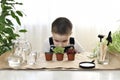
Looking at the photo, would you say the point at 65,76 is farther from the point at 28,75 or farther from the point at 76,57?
the point at 76,57

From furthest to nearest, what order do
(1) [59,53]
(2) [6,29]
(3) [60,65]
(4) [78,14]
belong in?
(4) [78,14] → (2) [6,29] → (1) [59,53] → (3) [60,65]

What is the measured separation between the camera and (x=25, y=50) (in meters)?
1.45

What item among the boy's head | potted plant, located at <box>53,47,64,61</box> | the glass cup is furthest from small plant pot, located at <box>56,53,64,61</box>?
the boy's head

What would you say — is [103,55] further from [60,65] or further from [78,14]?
[78,14]

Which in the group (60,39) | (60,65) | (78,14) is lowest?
(60,65)

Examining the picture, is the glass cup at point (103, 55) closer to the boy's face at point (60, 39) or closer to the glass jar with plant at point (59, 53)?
the glass jar with plant at point (59, 53)

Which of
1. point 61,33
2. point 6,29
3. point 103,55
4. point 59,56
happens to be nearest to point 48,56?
point 59,56

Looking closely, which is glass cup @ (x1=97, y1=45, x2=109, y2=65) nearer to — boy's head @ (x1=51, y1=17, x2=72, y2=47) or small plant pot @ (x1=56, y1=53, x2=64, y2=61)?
small plant pot @ (x1=56, y1=53, x2=64, y2=61)

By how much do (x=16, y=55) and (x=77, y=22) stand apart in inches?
64.9

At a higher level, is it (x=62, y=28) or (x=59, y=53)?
(x=62, y=28)

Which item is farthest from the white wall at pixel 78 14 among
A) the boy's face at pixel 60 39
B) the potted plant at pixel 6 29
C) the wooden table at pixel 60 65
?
the wooden table at pixel 60 65

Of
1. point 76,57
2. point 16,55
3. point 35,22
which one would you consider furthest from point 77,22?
point 16,55

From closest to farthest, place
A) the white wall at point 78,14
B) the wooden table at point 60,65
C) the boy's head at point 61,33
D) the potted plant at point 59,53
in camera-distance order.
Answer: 1. the wooden table at point 60,65
2. the potted plant at point 59,53
3. the boy's head at point 61,33
4. the white wall at point 78,14

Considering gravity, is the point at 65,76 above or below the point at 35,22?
below
